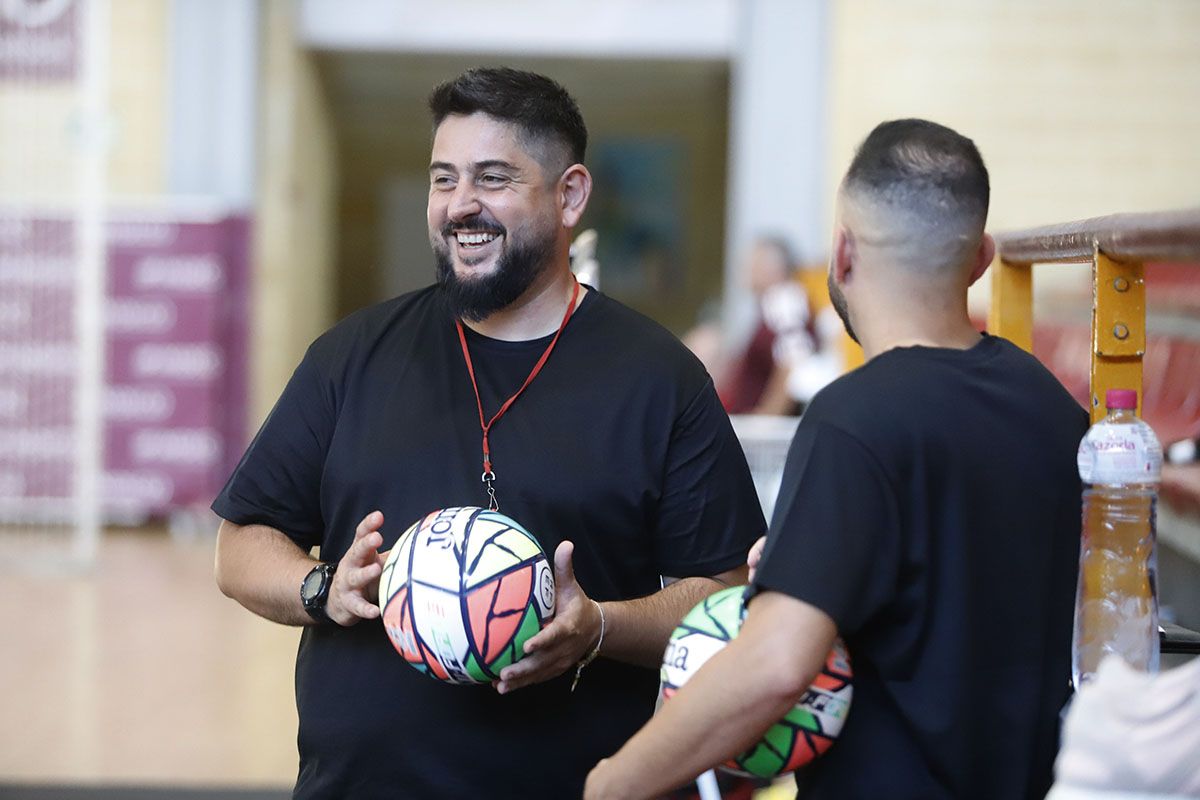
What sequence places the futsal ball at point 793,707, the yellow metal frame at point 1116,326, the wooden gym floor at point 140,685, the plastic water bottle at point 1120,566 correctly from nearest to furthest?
the futsal ball at point 793,707 → the plastic water bottle at point 1120,566 → the yellow metal frame at point 1116,326 → the wooden gym floor at point 140,685

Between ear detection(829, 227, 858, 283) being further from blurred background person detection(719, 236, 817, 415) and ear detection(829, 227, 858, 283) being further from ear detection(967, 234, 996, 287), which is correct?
blurred background person detection(719, 236, 817, 415)

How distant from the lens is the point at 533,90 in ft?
8.02

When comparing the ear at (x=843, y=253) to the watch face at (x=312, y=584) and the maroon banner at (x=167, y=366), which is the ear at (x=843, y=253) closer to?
the watch face at (x=312, y=584)

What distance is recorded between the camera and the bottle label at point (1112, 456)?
1787 millimetres

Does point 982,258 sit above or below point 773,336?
above

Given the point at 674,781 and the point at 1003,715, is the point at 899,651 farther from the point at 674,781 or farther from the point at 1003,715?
the point at 674,781

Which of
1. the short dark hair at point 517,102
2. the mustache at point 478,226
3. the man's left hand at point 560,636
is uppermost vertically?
the short dark hair at point 517,102

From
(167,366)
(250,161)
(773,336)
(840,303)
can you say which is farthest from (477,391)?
(250,161)

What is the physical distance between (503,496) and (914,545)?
2.61 feet

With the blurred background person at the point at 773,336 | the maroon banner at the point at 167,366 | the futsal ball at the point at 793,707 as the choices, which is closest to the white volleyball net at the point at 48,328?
the maroon banner at the point at 167,366

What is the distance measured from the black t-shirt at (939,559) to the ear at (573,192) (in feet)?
2.87

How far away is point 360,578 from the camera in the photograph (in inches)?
85.7

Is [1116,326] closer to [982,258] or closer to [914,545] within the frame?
[982,258]

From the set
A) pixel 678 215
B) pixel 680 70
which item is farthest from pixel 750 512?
pixel 678 215
